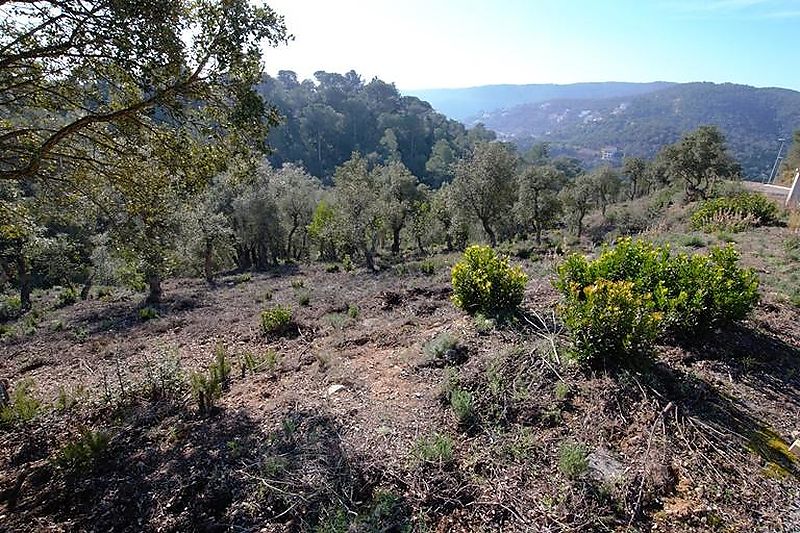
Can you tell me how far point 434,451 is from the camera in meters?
4.08

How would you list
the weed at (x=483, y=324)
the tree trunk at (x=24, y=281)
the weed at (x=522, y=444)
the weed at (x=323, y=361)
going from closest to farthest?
the weed at (x=522, y=444) → the weed at (x=483, y=324) → the weed at (x=323, y=361) → the tree trunk at (x=24, y=281)

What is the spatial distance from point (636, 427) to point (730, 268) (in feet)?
9.91

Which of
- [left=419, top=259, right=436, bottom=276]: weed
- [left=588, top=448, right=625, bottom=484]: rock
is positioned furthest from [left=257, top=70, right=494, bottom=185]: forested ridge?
[left=588, top=448, right=625, bottom=484]: rock

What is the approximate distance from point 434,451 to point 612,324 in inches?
97.1

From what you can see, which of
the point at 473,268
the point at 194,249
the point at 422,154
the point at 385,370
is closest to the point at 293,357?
the point at 385,370

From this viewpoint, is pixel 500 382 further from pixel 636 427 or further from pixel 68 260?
pixel 68 260

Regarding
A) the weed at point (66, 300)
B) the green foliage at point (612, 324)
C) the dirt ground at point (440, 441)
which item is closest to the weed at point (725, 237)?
the dirt ground at point (440, 441)

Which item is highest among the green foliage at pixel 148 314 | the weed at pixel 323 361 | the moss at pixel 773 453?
the moss at pixel 773 453

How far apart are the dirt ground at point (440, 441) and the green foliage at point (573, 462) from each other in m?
0.05

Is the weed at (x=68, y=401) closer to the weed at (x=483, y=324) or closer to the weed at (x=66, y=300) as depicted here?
the weed at (x=483, y=324)

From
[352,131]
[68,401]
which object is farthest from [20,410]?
[352,131]

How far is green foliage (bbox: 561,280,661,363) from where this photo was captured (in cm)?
464

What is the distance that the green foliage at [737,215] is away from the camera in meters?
13.5

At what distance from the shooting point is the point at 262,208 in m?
24.5
